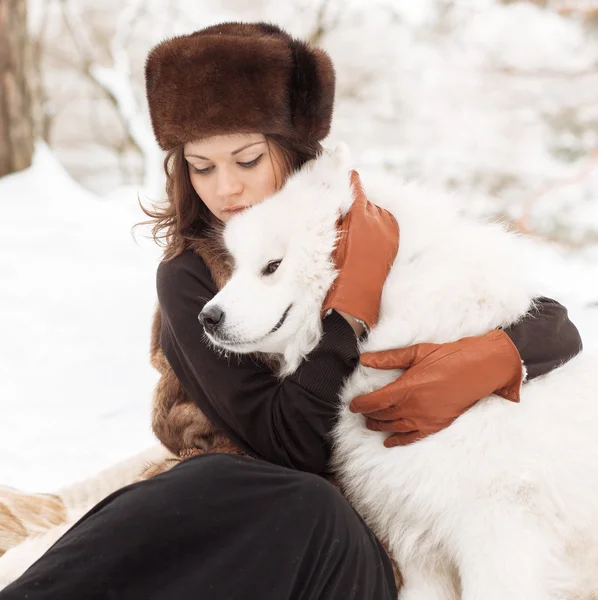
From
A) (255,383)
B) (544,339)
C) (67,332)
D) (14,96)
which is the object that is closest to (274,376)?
(255,383)

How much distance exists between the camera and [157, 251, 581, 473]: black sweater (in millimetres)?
1438

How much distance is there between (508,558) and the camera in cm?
120

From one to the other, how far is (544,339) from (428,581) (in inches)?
22.4

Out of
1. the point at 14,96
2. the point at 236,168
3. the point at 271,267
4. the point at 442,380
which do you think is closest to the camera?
the point at 442,380

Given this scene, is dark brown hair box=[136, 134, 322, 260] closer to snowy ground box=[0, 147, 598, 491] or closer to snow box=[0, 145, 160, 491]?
snow box=[0, 145, 160, 491]

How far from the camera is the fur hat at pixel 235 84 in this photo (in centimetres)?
157

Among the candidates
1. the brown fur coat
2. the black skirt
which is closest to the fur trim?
the brown fur coat

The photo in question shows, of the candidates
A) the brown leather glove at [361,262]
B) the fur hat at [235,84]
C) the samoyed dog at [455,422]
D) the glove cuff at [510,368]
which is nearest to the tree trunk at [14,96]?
the fur hat at [235,84]

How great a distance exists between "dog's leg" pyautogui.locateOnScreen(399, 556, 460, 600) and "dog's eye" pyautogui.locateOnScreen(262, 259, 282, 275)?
0.71m

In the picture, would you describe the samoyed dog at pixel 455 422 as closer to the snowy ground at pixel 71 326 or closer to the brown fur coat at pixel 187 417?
the brown fur coat at pixel 187 417

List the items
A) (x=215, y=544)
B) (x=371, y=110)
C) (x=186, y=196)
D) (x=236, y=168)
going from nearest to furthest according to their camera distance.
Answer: (x=215, y=544)
(x=236, y=168)
(x=186, y=196)
(x=371, y=110)

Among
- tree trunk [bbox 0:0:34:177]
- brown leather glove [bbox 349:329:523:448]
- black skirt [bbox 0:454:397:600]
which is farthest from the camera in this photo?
tree trunk [bbox 0:0:34:177]

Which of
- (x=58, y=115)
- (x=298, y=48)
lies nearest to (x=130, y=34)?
(x=58, y=115)

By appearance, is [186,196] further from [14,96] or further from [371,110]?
[371,110]
